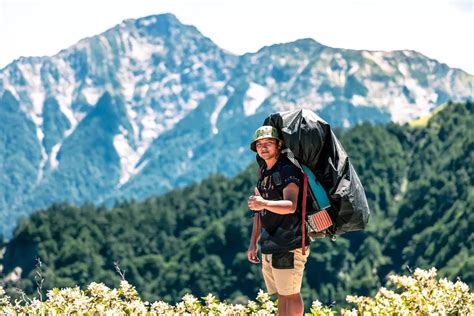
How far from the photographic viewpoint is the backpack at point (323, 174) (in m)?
9.65

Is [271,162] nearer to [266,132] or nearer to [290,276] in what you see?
[266,132]

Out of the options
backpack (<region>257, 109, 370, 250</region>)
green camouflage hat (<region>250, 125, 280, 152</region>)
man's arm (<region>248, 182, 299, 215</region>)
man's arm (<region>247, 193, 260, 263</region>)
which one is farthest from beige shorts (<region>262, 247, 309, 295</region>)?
green camouflage hat (<region>250, 125, 280, 152</region>)

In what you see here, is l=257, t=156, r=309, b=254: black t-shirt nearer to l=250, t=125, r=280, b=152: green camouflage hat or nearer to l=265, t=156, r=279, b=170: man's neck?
l=265, t=156, r=279, b=170: man's neck

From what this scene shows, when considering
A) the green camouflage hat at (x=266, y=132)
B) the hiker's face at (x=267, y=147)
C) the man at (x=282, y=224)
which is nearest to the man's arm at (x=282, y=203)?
the man at (x=282, y=224)

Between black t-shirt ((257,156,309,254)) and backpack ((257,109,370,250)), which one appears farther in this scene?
black t-shirt ((257,156,309,254))

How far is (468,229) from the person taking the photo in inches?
7121

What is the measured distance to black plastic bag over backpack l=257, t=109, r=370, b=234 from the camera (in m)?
9.64

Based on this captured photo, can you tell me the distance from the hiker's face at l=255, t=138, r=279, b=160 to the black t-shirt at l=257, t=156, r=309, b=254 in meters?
0.13

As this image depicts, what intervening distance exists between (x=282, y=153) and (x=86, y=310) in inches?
118

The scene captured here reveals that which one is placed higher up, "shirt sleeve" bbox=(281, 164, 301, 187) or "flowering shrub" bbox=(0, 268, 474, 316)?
"shirt sleeve" bbox=(281, 164, 301, 187)

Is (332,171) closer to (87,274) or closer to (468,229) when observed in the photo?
(468,229)

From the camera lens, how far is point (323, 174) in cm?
988

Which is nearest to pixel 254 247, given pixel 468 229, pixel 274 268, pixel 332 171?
pixel 274 268

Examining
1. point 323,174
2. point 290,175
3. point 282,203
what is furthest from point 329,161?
point 282,203
